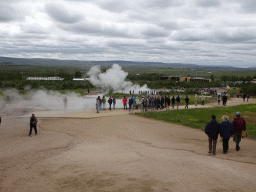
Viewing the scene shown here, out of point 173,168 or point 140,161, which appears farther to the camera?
point 140,161

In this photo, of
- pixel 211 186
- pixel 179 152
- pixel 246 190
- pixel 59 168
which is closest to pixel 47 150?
pixel 59 168

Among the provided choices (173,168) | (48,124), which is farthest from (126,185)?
(48,124)

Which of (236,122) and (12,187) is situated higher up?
(236,122)

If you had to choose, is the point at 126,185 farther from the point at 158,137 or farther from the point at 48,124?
the point at 48,124

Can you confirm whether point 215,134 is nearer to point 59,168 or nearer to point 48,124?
point 59,168


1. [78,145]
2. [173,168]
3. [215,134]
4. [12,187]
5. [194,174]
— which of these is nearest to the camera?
[12,187]

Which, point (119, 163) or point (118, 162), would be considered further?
point (118, 162)

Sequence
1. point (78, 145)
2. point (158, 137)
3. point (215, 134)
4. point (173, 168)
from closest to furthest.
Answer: point (173, 168) → point (215, 134) → point (78, 145) → point (158, 137)

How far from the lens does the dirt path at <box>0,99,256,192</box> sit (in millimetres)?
6926

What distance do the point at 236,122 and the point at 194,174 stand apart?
4.70m

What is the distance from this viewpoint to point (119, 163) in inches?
357

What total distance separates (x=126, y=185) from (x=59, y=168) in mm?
2939

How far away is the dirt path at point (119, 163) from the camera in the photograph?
6.93 meters

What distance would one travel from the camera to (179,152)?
11.1 m
